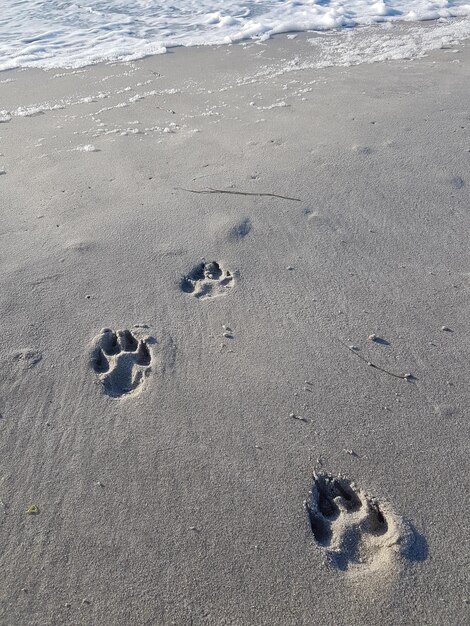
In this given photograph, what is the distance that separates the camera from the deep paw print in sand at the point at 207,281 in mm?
2713

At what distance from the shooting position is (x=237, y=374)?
2.30m

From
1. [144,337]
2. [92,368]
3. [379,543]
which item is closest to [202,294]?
[144,337]

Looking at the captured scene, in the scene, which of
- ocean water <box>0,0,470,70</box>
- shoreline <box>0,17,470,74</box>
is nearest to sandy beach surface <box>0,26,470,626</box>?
shoreline <box>0,17,470,74</box>

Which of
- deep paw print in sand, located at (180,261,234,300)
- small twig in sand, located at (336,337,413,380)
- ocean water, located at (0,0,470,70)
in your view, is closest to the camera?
small twig in sand, located at (336,337,413,380)

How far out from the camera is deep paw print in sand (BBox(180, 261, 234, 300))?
8.90ft

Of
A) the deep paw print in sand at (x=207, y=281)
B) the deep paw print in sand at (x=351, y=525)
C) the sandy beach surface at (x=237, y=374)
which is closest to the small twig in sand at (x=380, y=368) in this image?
the sandy beach surface at (x=237, y=374)

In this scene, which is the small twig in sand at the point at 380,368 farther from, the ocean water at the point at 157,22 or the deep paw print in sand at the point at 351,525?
the ocean water at the point at 157,22

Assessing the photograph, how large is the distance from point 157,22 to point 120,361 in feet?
20.7

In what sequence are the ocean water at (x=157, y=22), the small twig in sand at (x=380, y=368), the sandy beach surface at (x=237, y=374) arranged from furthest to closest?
the ocean water at (x=157, y=22)
the small twig in sand at (x=380, y=368)
the sandy beach surface at (x=237, y=374)

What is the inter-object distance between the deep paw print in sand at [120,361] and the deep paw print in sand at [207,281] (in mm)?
410

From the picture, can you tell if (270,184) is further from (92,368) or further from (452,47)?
(452,47)

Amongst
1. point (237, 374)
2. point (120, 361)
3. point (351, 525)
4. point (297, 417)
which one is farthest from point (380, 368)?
point (120, 361)

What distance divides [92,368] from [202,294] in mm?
648

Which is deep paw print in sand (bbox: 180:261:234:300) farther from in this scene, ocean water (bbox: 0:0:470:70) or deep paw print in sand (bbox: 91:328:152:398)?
ocean water (bbox: 0:0:470:70)
